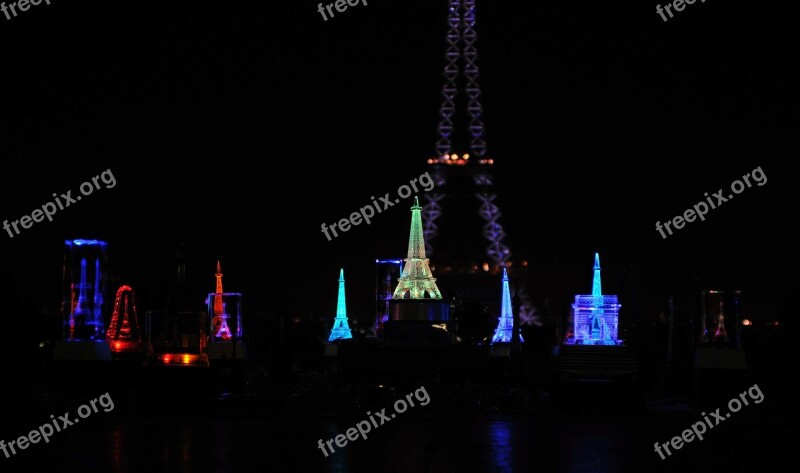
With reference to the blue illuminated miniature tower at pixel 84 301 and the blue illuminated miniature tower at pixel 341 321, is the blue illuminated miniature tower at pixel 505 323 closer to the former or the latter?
the blue illuminated miniature tower at pixel 341 321

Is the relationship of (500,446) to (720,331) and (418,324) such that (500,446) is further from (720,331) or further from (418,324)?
(418,324)

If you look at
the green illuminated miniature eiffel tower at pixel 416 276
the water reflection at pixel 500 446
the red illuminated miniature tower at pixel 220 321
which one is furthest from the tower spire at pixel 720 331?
the green illuminated miniature eiffel tower at pixel 416 276

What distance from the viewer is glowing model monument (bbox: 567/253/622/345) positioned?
97.8 feet

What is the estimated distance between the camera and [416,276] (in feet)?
143

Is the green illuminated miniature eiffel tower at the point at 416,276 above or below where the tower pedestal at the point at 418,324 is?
above

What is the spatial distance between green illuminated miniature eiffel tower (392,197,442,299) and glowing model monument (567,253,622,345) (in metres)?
13.3

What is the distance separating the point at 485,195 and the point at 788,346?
50564 millimetres

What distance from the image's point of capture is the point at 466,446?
A: 15.0 m

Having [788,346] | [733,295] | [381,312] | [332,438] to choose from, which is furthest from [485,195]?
[332,438]

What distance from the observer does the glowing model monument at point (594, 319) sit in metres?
29.8

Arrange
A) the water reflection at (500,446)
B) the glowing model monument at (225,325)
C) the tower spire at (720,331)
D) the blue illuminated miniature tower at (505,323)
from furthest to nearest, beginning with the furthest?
the blue illuminated miniature tower at (505,323) → the glowing model monument at (225,325) → the tower spire at (720,331) → the water reflection at (500,446)

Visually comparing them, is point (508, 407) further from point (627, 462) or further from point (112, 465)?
point (112, 465)

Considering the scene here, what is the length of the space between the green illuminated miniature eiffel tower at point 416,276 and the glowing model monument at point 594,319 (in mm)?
13254

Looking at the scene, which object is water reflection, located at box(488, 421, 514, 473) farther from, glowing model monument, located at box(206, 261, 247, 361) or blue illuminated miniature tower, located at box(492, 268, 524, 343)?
blue illuminated miniature tower, located at box(492, 268, 524, 343)
